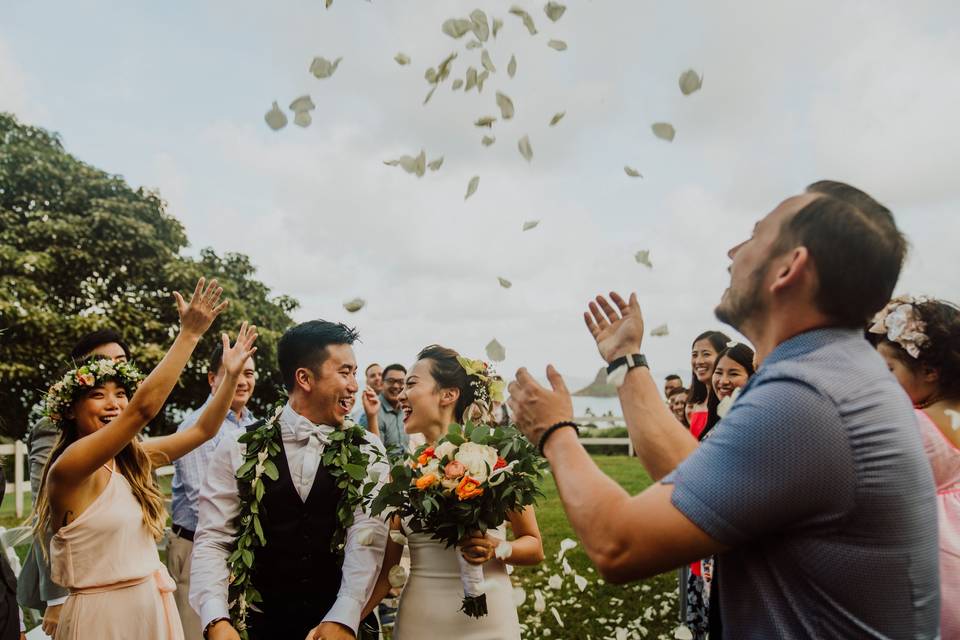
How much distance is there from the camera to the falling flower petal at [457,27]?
3180 mm

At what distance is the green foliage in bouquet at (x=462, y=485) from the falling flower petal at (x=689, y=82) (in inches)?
77.5

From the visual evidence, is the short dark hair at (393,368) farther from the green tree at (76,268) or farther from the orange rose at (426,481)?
the green tree at (76,268)

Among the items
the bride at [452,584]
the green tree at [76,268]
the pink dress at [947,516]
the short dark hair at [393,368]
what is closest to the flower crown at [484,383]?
the bride at [452,584]

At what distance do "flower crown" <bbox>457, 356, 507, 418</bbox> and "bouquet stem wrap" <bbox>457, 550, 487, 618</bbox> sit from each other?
1.12 meters

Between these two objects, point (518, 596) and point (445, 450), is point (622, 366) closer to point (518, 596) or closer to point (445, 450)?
point (445, 450)

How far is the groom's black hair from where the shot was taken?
401cm

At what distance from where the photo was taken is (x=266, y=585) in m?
3.54

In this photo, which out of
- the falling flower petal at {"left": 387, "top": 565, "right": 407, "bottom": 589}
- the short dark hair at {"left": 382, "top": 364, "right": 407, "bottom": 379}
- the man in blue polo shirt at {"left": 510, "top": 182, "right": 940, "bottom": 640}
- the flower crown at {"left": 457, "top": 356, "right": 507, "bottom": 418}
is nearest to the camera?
the man in blue polo shirt at {"left": 510, "top": 182, "right": 940, "bottom": 640}

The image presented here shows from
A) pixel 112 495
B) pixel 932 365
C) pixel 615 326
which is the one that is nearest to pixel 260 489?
pixel 112 495

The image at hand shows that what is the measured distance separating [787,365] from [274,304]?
26425mm

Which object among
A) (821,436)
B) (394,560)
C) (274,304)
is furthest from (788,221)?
(274,304)

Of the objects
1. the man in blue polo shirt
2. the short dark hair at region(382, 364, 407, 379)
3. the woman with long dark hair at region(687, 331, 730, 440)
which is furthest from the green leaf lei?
the short dark hair at region(382, 364, 407, 379)

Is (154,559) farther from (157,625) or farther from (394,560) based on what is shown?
(394,560)

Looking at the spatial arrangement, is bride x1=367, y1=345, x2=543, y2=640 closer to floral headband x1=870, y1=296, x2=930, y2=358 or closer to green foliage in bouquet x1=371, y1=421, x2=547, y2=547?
green foliage in bouquet x1=371, y1=421, x2=547, y2=547
